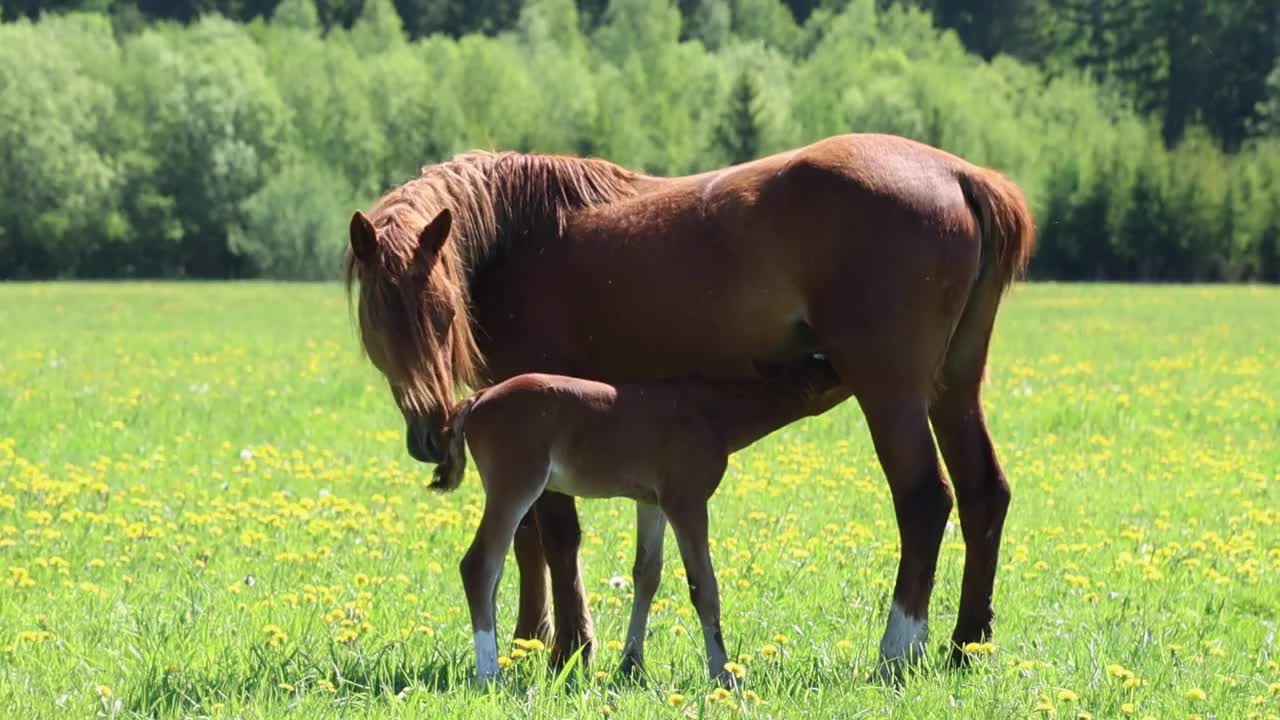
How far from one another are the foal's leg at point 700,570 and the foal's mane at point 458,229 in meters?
1.01

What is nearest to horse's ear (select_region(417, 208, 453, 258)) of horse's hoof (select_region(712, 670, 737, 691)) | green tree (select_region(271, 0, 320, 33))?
horse's hoof (select_region(712, 670, 737, 691))

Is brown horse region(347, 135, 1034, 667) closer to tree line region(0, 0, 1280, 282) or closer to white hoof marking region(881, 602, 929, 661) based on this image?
white hoof marking region(881, 602, 929, 661)

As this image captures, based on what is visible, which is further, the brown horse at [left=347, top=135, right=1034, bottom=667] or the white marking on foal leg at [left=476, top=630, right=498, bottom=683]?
the brown horse at [left=347, top=135, right=1034, bottom=667]

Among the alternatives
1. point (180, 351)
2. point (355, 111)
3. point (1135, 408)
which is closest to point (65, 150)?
point (355, 111)

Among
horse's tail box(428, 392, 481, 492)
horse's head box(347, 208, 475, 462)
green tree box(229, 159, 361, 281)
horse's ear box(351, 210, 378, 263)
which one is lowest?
green tree box(229, 159, 361, 281)

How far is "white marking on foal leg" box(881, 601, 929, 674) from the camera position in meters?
5.60

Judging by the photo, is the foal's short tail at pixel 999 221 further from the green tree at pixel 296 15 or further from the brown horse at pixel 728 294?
the green tree at pixel 296 15

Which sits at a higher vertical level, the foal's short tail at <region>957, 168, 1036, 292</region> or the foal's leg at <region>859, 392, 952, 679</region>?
the foal's short tail at <region>957, 168, 1036, 292</region>

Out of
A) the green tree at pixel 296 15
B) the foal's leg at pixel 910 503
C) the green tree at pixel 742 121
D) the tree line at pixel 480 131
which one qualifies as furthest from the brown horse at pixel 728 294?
the green tree at pixel 296 15

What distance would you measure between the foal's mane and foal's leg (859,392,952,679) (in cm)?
158

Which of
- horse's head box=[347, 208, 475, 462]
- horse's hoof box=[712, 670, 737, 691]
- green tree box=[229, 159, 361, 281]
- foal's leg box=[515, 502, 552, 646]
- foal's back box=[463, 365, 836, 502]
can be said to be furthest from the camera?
green tree box=[229, 159, 361, 281]

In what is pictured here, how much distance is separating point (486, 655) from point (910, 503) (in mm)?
1654

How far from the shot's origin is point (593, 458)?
5453 mm

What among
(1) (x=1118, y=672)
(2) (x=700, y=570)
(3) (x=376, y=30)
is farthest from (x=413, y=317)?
(3) (x=376, y=30)
